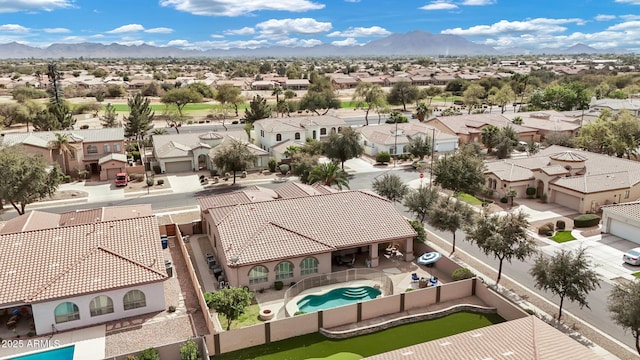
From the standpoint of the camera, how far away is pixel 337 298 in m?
31.3

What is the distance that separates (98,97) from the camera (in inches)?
5389

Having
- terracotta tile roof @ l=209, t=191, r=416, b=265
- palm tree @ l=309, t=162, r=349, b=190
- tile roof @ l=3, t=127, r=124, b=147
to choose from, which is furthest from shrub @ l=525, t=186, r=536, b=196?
tile roof @ l=3, t=127, r=124, b=147

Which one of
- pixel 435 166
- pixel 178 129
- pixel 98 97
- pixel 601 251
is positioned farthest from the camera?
pixel 98 97

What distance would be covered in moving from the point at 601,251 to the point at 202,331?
3129 cm

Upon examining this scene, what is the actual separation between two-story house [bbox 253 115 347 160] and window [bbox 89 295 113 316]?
1571 inches

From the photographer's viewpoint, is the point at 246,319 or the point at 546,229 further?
the point at 546,229

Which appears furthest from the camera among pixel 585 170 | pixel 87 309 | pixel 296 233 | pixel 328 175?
pixel 585 170

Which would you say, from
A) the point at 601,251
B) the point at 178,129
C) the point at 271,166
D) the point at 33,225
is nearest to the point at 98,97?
the point at 178,129

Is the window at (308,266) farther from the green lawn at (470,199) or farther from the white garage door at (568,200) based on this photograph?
the white garage door at (568,200)

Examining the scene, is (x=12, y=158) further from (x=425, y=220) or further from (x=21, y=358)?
(x=425, y=220)

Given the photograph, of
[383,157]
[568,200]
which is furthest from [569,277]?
[383,157]

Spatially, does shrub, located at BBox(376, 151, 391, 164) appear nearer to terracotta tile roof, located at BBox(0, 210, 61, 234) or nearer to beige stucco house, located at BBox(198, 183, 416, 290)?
beige stucco house, located at BBox(198, 183, 416, 290)

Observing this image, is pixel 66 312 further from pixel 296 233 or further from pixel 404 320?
pixel 404 320

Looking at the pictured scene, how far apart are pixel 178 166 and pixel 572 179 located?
46.8 metres
